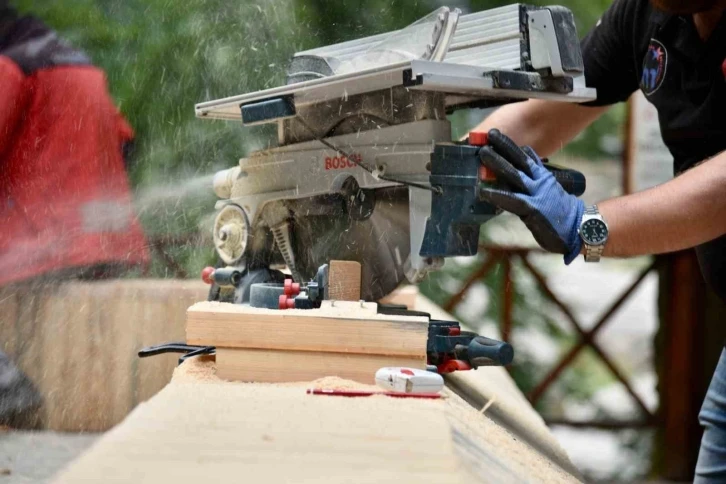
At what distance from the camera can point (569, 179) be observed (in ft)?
6.31

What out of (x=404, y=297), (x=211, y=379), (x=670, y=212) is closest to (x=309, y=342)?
(x=211, y=379)

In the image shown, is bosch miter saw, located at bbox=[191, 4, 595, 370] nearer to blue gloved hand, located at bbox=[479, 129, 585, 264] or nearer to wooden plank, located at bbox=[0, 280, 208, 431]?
blue gloved hand, located at bbox=[479, 129, 585, 264]

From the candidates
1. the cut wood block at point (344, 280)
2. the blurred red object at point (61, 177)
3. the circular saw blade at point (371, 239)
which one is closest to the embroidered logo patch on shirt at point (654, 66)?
the circular saw blade at point (371, 239)

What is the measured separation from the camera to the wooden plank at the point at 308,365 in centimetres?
159

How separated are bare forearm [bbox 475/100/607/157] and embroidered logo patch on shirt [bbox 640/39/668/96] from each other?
253 millimetres

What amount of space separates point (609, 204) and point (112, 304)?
7.81 ft

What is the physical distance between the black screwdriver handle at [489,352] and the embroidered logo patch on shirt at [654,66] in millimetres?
976

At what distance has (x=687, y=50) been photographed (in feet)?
7.29

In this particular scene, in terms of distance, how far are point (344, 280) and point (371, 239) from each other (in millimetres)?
126

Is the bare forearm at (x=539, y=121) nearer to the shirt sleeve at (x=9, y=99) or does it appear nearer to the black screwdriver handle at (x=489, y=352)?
the black screwdriver handle at (x=489, y=352)

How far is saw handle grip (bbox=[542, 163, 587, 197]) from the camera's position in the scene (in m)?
1.91

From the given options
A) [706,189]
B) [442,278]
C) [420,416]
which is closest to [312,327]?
[420,416]

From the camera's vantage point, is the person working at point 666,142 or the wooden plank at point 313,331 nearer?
the wooden plank at point 313,331

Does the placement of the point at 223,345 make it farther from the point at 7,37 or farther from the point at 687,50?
the point at 7,37
